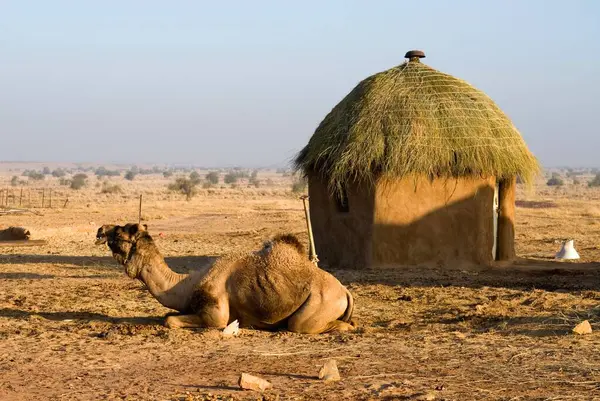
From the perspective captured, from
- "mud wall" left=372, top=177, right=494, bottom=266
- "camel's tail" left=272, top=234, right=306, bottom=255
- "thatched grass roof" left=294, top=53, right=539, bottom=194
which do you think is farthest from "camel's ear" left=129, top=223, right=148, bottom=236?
"mud wall" left=372, top=177, right=494, bottom=266

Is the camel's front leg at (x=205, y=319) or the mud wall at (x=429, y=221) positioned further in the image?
the mud wall at (x=429, y=221)

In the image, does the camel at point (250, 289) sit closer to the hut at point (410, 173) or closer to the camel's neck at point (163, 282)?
the camel's neck at point (163, 282)

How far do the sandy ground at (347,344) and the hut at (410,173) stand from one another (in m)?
0.69


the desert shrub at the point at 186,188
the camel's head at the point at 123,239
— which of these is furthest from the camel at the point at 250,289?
the desert shrub at the point at 186,188

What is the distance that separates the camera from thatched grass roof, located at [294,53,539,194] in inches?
629

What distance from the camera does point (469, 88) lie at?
1756cm

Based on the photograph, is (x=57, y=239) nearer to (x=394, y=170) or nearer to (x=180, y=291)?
(x=394, y=170)

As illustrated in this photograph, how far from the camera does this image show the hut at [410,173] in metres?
16.1

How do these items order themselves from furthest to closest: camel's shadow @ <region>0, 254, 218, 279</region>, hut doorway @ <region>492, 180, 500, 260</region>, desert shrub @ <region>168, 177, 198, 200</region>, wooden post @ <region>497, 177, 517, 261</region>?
desert shrub @ <region>168, 177, 198, 200</region> → wooden post @ <region>497, 177, 517, 261</region> → hut doorway @ <region>492, 180, 500, 260</region> → camel's shadow @ <region>0, 254, 218, 279</region>

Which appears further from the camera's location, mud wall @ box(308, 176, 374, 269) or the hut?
mud wall @ box(308, 176, 374, 269)

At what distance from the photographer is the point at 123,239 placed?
9367 mm

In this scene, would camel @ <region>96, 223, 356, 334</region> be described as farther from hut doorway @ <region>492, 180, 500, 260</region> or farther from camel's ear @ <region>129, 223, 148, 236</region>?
hut doorway @ <region>492, 180, 500, 260</region>

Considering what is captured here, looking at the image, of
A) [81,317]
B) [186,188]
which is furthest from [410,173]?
[186,188]

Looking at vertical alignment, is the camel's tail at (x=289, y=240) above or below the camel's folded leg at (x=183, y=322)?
above
